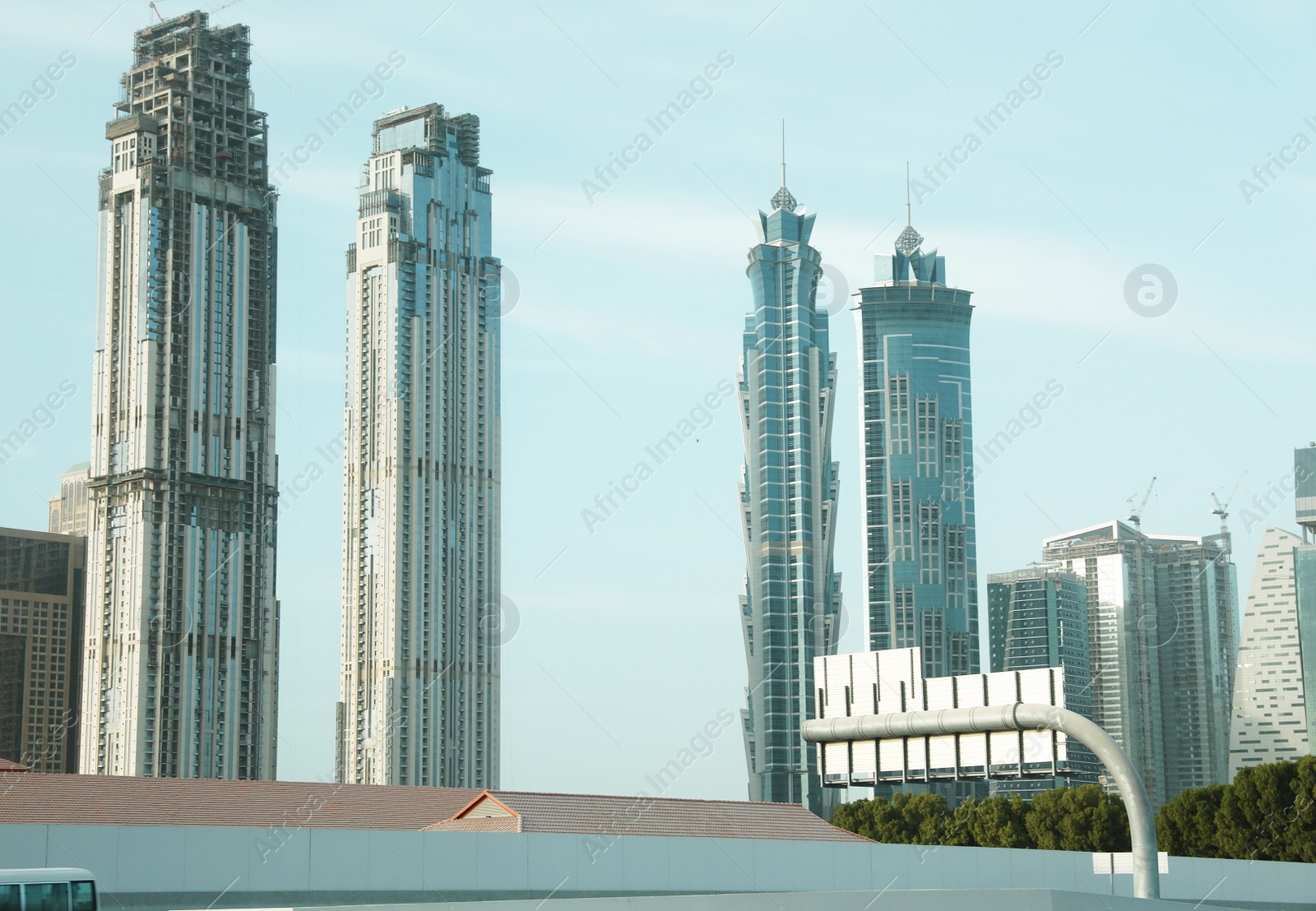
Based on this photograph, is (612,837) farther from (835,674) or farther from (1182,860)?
(1182,860)

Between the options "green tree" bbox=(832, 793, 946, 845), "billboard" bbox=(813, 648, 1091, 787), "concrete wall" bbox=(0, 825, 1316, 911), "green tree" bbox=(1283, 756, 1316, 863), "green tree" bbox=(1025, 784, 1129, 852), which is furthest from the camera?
"green tree" bbox=(832, 793, 946, 845)

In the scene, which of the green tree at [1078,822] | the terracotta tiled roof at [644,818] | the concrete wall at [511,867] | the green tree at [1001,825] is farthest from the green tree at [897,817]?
the concrete wall at [511,867]

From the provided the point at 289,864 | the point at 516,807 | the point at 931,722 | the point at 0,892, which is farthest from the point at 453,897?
the point at 0,892

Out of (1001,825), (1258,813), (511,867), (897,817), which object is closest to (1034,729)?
(511,867)

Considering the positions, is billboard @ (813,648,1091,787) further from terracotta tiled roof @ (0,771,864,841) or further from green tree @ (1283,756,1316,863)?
green tree @ (1283,756,1316,863)

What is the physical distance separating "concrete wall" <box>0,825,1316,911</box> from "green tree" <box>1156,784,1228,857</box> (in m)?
31.6

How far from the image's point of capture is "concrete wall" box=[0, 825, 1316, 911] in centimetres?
3781

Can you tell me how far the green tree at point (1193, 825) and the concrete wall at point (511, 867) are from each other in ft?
104

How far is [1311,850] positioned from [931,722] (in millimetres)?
54874

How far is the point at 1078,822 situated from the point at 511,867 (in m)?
64.5

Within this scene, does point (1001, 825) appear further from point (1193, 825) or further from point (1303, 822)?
point (1303, 822)

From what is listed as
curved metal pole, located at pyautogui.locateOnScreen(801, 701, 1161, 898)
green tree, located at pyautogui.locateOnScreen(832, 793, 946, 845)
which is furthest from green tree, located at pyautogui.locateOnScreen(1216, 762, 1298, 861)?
curved metal pole, located at pyautogui.locateOnScreen(801, 701, 1161, 898)

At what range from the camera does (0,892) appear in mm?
26500

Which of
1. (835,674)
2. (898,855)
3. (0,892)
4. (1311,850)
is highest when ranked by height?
(835,674)
